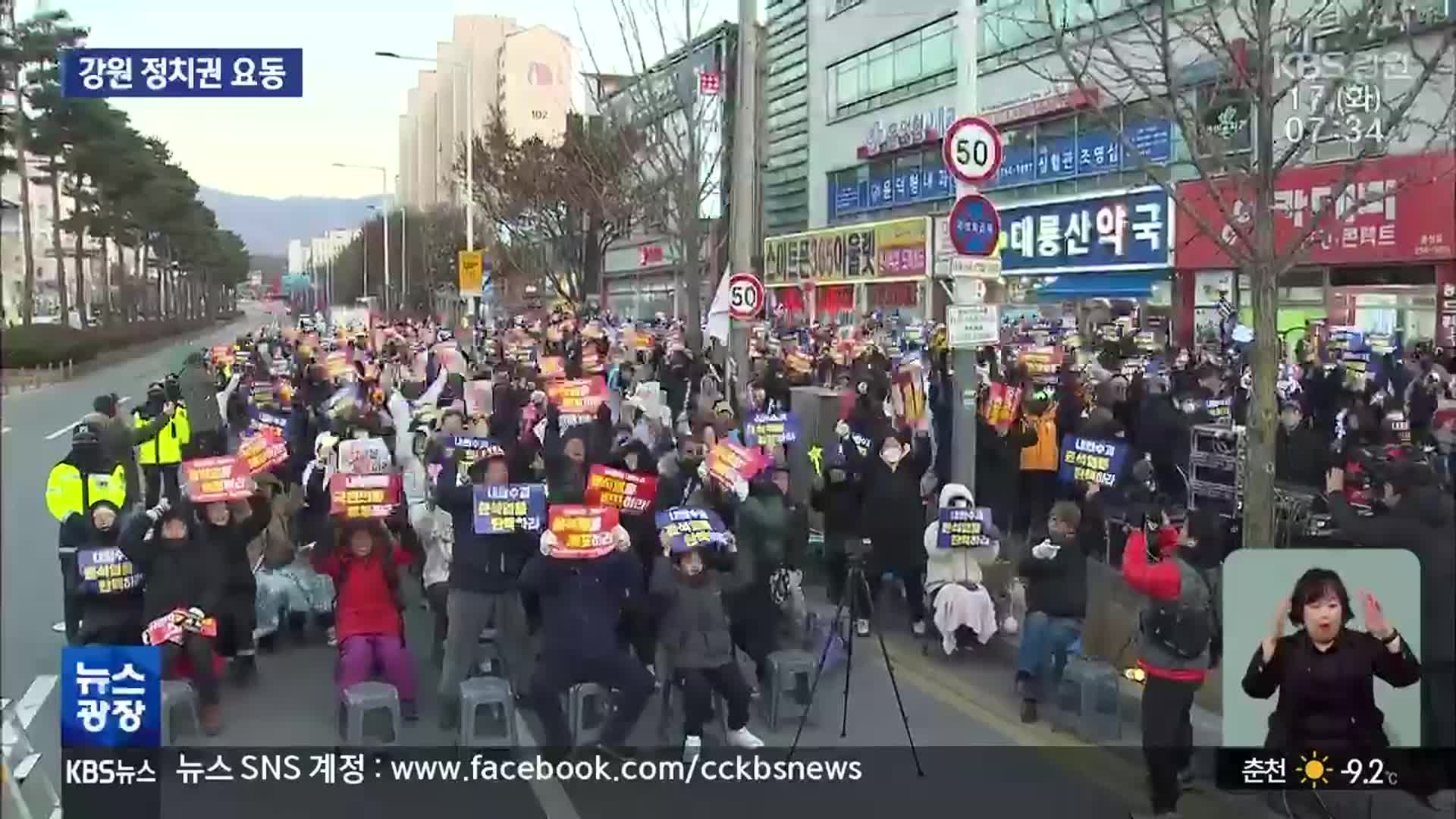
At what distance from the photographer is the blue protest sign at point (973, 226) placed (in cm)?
1084

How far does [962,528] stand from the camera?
962 centimetres

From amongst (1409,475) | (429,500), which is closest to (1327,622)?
(1409,475)

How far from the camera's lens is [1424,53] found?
8.55m

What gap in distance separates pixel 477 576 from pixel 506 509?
0.47 metres

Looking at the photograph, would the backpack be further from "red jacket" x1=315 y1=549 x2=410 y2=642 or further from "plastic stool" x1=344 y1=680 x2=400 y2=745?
"red jacket" x1=315 y1=549 x2=410 y2=642

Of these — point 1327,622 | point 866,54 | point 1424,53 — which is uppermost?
point 866,54

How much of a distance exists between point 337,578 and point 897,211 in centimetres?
3542

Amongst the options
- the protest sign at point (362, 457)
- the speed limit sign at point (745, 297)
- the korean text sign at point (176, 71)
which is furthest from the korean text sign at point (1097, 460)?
the speed limit sign at point (745, 297)

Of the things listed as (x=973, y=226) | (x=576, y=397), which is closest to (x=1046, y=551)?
(x=973, y=226)

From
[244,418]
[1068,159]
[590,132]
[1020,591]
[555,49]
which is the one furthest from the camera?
[555,49]

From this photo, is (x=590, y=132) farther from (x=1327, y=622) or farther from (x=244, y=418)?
(x=1327, y=622)

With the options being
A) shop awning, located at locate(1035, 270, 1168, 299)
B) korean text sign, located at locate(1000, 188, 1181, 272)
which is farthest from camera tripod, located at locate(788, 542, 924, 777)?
shop awning, located at locate(1035, 270, 1168, 299)

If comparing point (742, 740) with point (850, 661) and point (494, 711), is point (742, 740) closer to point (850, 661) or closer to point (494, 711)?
point (850, 661)

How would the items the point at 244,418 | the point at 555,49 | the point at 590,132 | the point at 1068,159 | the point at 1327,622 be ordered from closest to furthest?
the point at 1327,622, the point at 244,418, the point at 1068,159, the point at 590,132, the point at 555,49
